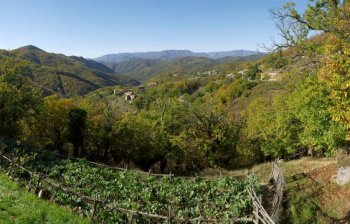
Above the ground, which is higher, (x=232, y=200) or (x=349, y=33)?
(x=349, y=33)

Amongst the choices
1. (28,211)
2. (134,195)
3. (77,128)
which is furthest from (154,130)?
(28,211)

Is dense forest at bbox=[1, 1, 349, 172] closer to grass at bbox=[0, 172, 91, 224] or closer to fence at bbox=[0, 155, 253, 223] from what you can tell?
fence at bbox=[0, 155, 253, 223]

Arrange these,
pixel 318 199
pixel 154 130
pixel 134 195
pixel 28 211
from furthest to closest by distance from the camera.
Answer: pixel 154 130 < pixel 318 199 < pixel 134 195 < pixel 28 211

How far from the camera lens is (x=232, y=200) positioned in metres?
19.3

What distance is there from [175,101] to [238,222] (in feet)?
101

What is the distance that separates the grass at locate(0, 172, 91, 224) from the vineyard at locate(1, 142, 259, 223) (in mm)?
1416

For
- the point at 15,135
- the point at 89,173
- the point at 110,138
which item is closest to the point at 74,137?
the point at 110,138

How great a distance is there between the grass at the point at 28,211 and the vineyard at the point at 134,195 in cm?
142

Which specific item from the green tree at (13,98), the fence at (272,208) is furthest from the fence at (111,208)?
the green tree at (13,98)

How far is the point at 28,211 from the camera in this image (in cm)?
1248

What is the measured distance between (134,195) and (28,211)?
302 inches

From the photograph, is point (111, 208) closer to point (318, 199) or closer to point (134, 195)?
→ point (134, 195)

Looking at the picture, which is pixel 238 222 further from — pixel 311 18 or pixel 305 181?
pixel 311 18

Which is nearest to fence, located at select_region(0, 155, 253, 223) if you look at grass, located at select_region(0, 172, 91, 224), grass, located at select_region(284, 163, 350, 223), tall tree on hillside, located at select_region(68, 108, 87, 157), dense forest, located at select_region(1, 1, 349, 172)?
grass, located at select_region(0, 172, 91, 224)
